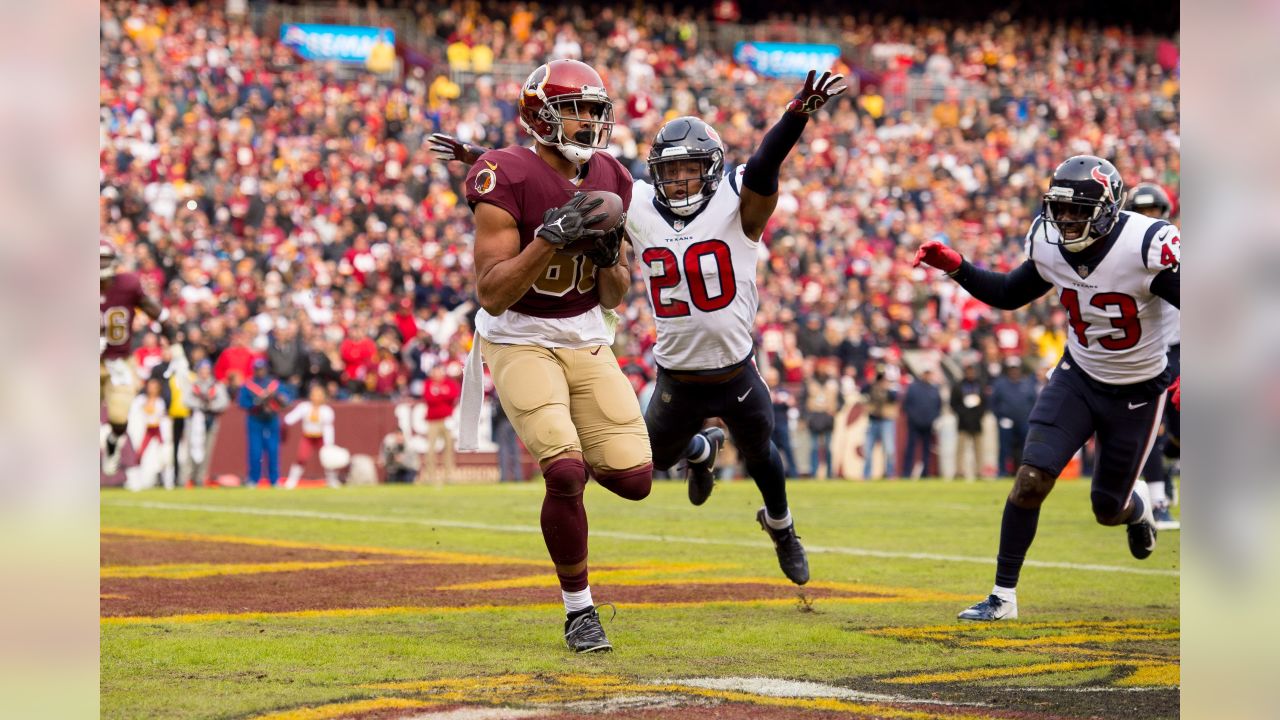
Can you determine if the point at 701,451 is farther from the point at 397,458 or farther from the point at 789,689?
the point at 397,458

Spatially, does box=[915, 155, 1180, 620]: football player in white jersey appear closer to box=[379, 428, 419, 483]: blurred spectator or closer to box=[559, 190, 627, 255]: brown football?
box=[559, 190, 627, 255]: brown football

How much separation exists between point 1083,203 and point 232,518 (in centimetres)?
770

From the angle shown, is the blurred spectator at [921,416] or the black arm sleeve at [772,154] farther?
the blurred spectator at [921,416]

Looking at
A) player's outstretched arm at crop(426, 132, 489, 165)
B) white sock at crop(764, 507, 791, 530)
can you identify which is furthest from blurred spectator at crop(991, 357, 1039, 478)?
player's outstretched arm at crop(426, 132, 489, 165)

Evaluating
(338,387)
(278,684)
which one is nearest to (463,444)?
(278,684)

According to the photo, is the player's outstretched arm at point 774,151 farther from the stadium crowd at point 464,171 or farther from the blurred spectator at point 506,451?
the stadium crowd at point 464,171

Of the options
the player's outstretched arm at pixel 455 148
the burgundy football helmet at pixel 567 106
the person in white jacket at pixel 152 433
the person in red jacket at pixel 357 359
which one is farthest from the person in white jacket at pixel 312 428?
the burgundy football helmet at pixel 567 106

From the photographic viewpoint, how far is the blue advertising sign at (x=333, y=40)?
26.4 metres

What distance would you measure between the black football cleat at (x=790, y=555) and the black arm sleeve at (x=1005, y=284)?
139cm

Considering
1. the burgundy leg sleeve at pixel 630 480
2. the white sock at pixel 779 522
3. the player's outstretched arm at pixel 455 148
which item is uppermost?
the player's outstretched arm at pixel 455 148

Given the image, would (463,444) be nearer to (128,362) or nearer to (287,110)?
(128,362)

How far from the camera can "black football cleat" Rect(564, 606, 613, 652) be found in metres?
5.56

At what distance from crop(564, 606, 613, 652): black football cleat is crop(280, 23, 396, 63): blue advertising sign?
22.0 meters

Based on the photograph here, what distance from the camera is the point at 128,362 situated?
1373 cm
